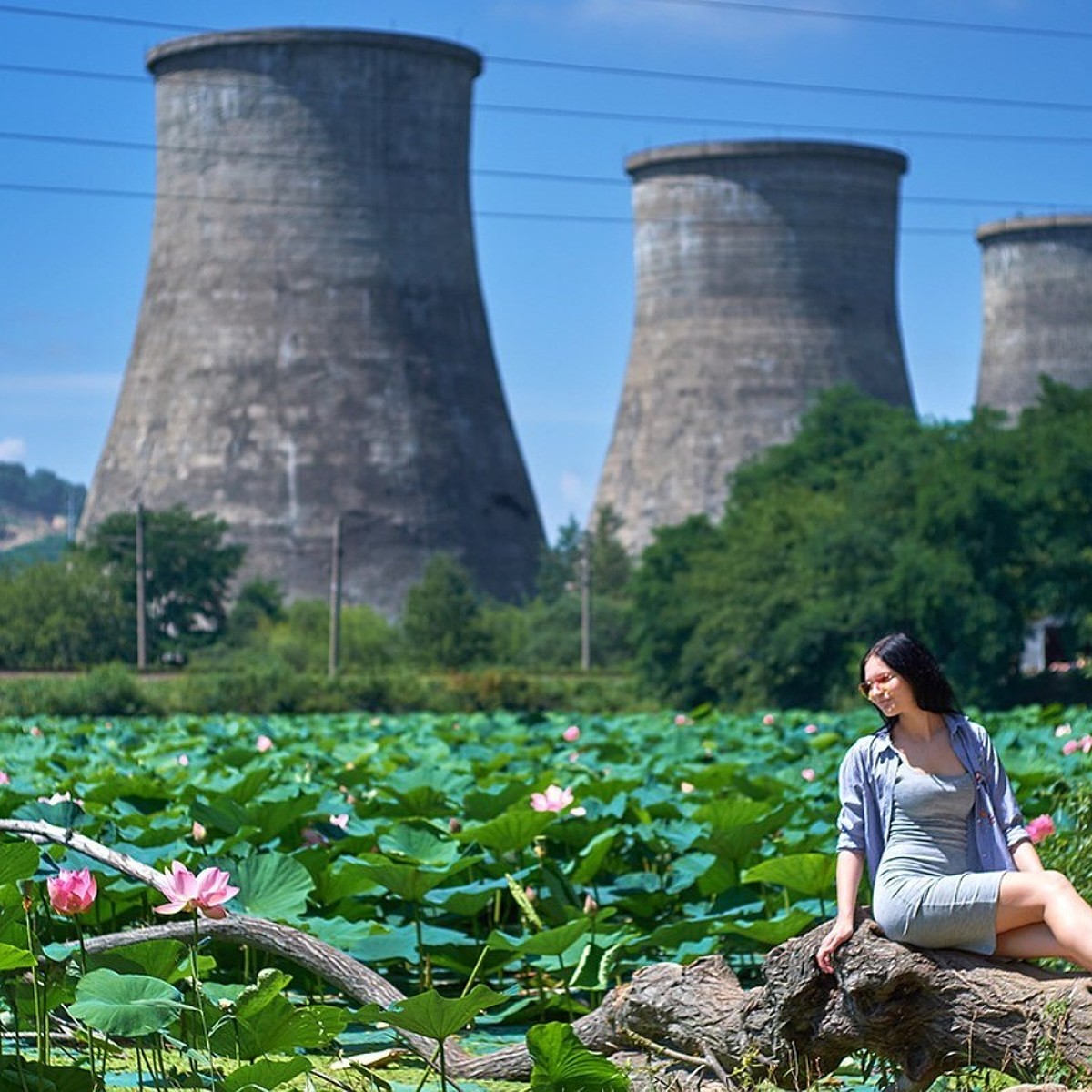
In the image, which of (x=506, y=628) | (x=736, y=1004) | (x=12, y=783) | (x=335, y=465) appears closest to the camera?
(x=736, y=1004)

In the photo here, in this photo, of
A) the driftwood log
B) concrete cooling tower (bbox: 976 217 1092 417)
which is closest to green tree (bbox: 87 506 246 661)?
concrete cooling tower (bbox: 976 217 1092 417)

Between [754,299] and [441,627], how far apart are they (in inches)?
307

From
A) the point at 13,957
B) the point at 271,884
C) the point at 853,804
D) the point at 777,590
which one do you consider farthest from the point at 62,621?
the point at 853,804

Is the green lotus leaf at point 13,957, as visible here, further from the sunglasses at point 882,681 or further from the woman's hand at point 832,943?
the sunglasses at point 882,681

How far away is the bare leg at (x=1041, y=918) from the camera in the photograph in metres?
3.13

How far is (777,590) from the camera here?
20562 millimetres

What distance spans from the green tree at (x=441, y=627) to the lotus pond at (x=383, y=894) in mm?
18722

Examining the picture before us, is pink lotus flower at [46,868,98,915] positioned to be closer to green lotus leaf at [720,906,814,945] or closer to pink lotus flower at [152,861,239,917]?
pink lotus flower at [152,861,239,917]

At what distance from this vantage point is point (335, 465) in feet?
97.3

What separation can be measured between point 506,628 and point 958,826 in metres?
24.5

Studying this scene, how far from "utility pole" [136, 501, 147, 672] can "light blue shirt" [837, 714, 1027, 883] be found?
22.4 m

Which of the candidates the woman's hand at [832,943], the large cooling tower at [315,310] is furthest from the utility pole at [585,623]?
the woman's hand at [832,943]

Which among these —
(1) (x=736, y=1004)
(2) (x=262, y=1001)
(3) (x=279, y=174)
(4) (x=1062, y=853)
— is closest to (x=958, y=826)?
(1) (x=736, y=1004)

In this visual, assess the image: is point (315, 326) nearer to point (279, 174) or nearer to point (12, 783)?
point (279, 174)
